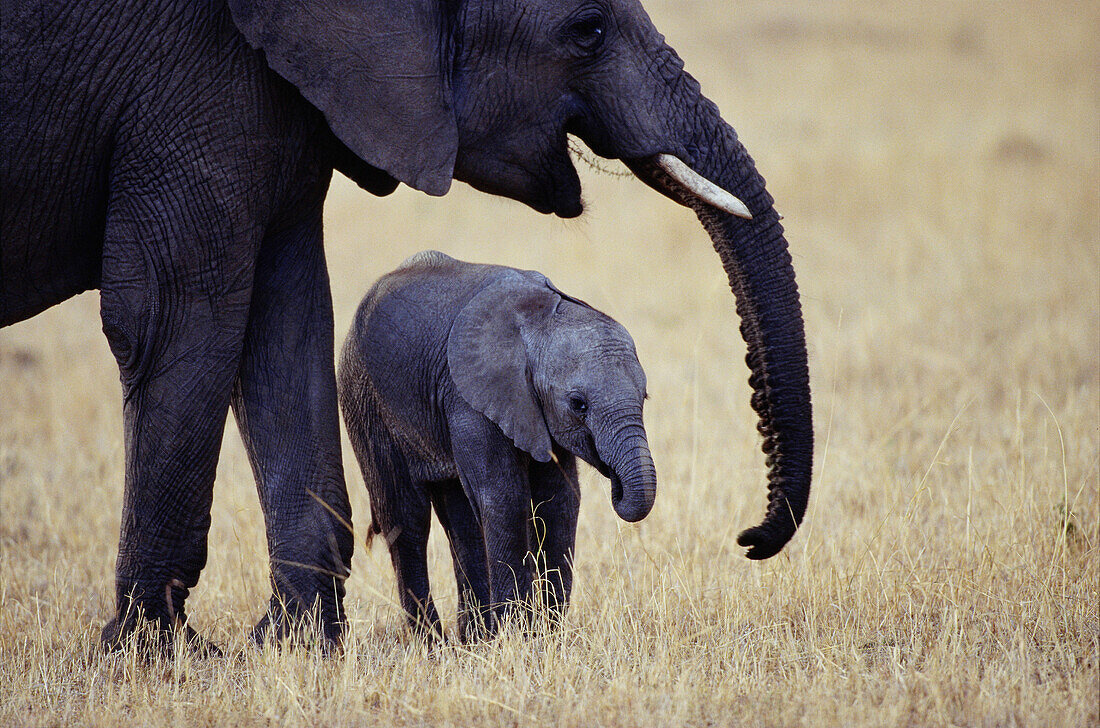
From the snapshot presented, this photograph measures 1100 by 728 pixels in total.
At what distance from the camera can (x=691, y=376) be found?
9.48 m

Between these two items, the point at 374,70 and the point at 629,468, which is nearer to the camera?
the point at 374,70

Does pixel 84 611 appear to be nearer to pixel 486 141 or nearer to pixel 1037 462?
pixel 486 141

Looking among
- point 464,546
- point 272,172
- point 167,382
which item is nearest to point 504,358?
point 464,546

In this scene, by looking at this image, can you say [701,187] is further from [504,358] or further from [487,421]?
[487,421]

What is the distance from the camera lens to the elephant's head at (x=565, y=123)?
3990 millimetres

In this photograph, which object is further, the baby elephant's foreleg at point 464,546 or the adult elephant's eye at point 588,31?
the baby elephant's foreleg at point 464,546

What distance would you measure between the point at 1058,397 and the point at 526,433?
4.86m

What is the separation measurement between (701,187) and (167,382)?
1.81 metres

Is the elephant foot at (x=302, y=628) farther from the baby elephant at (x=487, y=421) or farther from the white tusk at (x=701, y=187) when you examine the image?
the white tusk at (x=701, y=187)

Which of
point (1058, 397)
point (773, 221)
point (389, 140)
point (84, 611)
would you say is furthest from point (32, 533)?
point (1058, 397)

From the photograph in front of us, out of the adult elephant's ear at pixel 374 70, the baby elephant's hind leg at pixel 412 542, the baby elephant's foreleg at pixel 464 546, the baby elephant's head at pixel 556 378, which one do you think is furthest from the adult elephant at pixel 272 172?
the baby elephant's foreleg at pixel 464 546

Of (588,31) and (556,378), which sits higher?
(588,31)

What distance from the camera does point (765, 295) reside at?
4.20m

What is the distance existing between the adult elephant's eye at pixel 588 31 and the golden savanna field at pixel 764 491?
2.26 feet
